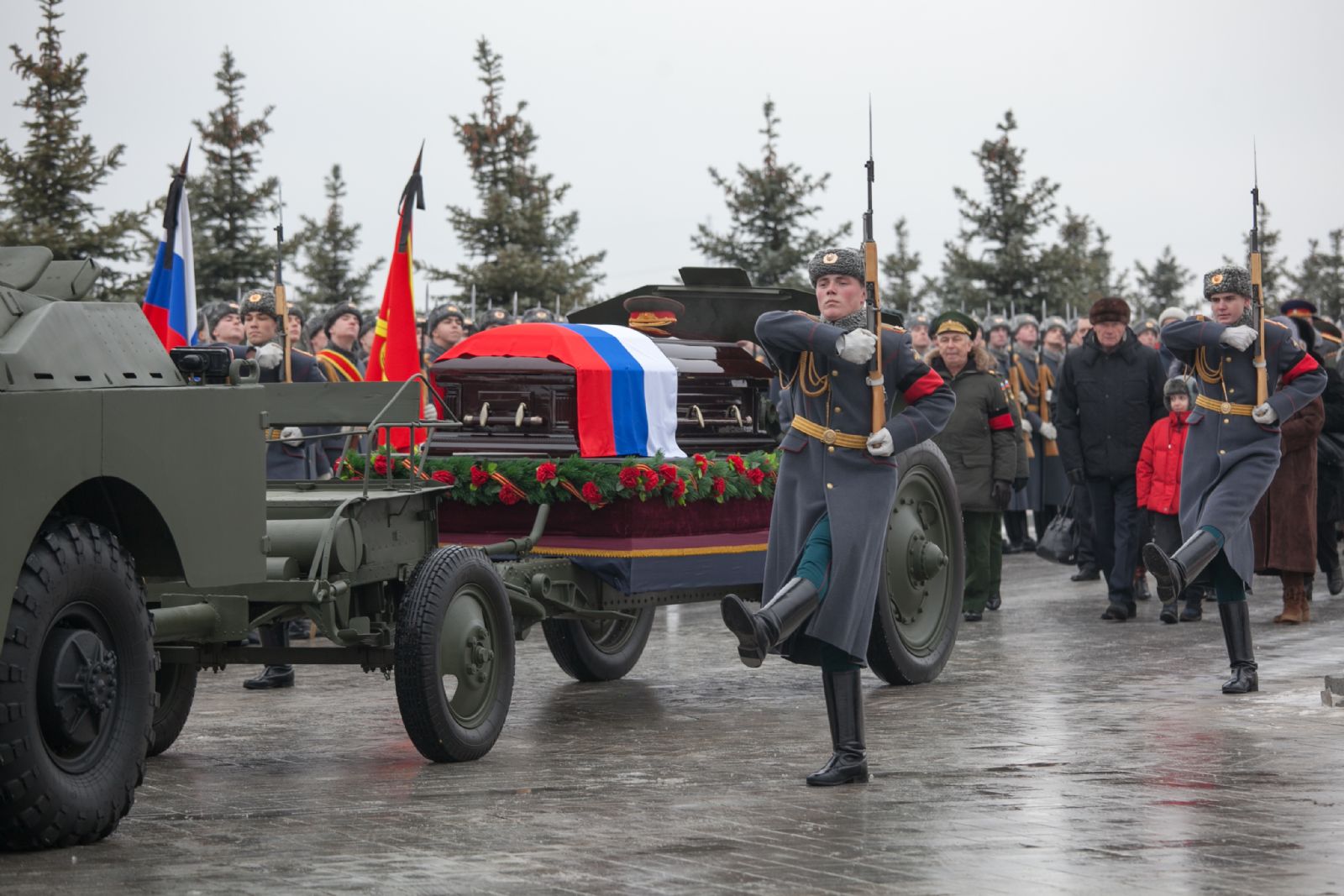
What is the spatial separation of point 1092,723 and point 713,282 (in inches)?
153

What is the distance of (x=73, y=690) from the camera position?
6172 millimetres

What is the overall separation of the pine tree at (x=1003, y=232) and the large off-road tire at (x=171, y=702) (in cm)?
2264

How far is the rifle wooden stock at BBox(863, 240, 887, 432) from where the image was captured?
25.8 ft

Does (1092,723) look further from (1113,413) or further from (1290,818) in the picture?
(1113,413)

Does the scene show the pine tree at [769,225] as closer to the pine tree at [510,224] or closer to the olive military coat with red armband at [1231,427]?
the pine tree at [510,224]

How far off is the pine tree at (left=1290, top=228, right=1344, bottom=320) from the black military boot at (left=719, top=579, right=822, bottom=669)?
127 feet

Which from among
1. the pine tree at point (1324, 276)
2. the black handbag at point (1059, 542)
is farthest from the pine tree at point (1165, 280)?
the black handbag at point (1059, 542)

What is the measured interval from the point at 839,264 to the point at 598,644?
11.5ft

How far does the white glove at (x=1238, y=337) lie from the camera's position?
10375 mm

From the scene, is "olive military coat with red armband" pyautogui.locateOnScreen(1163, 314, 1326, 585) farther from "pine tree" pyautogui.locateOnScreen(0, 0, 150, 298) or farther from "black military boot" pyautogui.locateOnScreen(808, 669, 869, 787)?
"pine tree" pyautogui.locateOnScreen(0, 0, 150, 298)

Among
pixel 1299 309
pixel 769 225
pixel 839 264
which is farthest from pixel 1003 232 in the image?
pixel 839 264

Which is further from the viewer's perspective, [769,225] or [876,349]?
[769,225]

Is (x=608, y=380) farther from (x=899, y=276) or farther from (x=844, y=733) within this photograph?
(x=899, y=276)

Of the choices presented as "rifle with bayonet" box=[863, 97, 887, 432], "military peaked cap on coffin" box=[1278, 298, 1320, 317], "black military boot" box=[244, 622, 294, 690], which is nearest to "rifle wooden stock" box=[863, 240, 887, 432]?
"rifle with bayonet" box=[863, 97, 887, 432]
